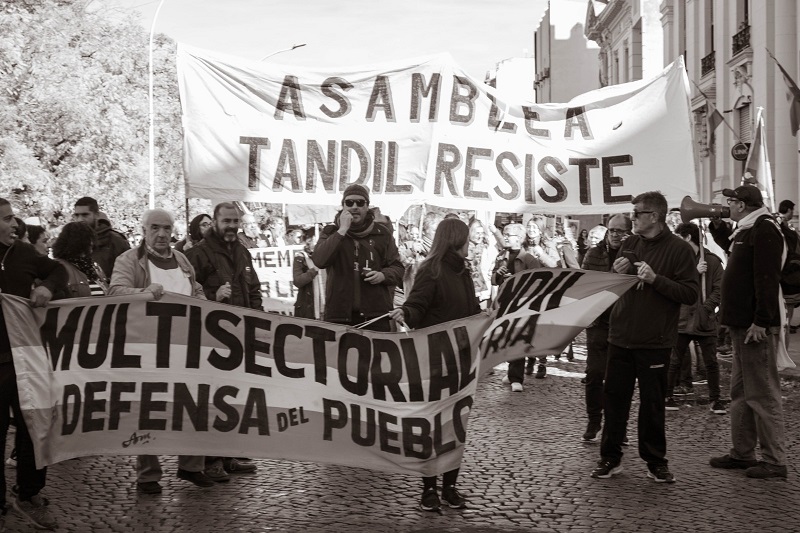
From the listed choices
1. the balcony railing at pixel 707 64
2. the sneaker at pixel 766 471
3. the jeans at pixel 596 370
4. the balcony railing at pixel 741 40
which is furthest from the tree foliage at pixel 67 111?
the sneaker at pixel 766 471

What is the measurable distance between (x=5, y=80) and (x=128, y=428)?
22139 mm

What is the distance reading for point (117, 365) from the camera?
21.2 ft

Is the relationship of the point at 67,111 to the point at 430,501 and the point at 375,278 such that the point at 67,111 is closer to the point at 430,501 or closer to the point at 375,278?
the point at 375,278

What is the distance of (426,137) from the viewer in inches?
347

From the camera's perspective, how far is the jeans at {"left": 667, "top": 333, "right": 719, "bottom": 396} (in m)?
10.3

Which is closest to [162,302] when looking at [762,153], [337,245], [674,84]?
[337,245]

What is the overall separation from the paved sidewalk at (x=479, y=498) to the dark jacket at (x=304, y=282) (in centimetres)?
286

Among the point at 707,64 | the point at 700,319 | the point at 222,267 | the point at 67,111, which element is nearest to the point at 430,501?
the point at 222,267

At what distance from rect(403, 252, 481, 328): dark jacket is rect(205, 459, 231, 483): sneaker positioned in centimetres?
162

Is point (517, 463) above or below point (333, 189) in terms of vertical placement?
below

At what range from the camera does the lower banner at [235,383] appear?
248 inches

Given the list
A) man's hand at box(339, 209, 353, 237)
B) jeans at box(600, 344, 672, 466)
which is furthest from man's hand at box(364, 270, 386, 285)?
jeans at box(600, 344, 672, 466)

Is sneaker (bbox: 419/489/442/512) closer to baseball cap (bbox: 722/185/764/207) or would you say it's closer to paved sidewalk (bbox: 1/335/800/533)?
paved sidewalk (bbox: 1/335/800/533)

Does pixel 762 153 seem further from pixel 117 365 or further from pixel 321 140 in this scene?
pixel 117 365
